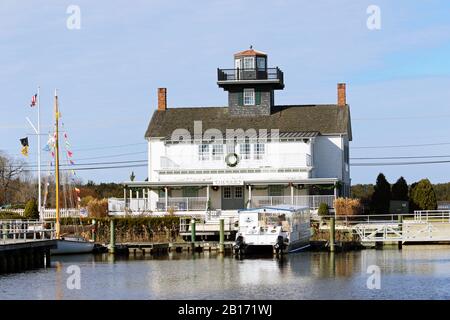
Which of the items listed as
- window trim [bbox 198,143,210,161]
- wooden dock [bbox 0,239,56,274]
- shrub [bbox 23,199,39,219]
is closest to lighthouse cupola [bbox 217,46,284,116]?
window trim [bbox 198,143,210,161]

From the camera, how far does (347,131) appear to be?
76000mm

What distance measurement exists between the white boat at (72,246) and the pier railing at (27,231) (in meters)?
0.71

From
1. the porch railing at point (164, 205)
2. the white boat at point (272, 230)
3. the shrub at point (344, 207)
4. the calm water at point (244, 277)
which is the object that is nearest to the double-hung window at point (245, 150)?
the porch railing at point (164, 205)

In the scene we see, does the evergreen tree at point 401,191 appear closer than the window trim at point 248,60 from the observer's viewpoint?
Yes

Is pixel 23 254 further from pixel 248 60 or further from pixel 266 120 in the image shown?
pixel 248 60

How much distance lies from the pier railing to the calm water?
5.79 feet

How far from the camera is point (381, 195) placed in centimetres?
7375

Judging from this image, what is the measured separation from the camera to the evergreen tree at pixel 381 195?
73.3 meters

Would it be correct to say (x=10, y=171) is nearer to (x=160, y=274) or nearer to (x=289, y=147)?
(x=289, y=147)

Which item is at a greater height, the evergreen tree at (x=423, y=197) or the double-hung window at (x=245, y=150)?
the double-hung window at (x=245, y=150)

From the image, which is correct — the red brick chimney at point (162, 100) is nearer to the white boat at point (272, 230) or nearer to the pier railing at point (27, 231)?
the pier railing at point (27, 231)

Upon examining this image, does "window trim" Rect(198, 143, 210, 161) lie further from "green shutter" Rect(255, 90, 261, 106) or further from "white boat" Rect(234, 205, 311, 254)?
"white boat" Rect(234, 205, 311, 254)
